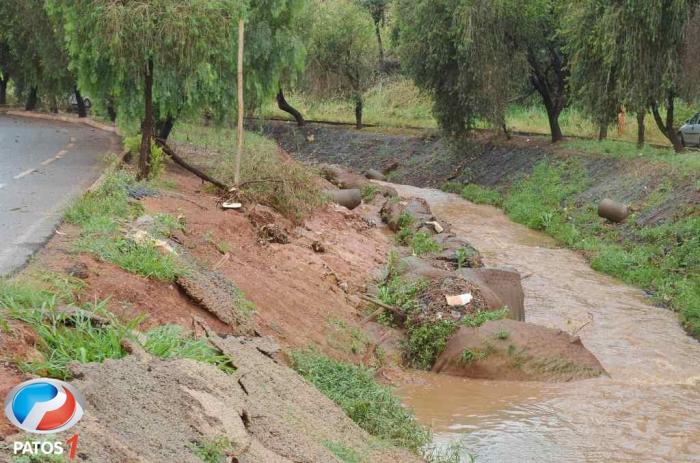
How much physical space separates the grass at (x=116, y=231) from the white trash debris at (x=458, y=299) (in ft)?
13.8

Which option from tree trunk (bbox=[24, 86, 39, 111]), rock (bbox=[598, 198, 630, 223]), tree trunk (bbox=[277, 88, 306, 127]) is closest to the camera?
rock (bbox=[598, 198, 630, 223])

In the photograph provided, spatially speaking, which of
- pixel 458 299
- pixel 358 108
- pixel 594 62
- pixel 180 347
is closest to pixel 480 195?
pixel 594 62

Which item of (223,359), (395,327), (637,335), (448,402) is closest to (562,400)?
(448,402)

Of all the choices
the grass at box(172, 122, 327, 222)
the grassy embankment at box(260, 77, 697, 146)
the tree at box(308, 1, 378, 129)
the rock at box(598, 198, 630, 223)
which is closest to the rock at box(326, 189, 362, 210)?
the grass at box(172, 122, 327, 222)

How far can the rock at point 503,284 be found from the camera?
14.4 meters

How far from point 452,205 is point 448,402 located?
19.5m

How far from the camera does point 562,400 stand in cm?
1125

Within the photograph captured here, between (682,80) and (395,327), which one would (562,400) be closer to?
(395,327)

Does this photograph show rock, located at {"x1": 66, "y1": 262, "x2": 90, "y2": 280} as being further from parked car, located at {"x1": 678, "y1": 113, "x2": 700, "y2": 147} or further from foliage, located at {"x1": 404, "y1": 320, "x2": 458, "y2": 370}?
parked car, located at {"x1": 678, "y1": 113, "x2": 700, "y2": 147}

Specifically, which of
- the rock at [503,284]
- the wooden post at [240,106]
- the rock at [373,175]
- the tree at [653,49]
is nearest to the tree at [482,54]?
the rock at [373,175]

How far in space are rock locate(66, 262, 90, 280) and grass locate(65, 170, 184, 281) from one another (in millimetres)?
616

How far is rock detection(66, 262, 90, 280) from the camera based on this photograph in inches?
328

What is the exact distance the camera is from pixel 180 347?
7250 mm

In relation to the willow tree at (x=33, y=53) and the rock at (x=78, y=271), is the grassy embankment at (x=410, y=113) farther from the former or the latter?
the rock at (x=78, y=271)
